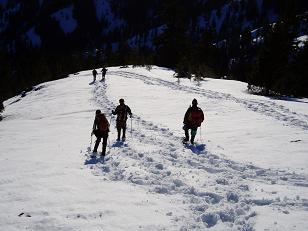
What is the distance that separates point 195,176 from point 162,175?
42.4 inches

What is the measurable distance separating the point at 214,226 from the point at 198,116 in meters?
8.33

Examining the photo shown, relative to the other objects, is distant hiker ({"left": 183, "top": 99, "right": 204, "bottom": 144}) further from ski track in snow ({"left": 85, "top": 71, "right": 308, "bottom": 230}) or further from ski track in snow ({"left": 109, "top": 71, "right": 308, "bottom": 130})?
ski track in snow ({"left": 109, "top": 71, "right": 308, "bottom": 130})

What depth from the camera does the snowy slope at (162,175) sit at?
8.83m

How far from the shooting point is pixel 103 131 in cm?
1490

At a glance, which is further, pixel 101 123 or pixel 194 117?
pixel 194 117

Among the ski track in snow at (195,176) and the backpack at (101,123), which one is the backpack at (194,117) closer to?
the ski track in snow at (195,176)

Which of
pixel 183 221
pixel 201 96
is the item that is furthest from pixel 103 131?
pixel 201 96

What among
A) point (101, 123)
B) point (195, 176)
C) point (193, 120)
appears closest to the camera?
point (195, 176)

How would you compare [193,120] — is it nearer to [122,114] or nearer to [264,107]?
[122,114]

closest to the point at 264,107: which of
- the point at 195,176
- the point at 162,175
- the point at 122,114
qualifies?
the point at 122,114

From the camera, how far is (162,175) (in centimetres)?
1198

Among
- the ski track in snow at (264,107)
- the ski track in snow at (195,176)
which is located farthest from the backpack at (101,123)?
the ski track in snow at (264,107)

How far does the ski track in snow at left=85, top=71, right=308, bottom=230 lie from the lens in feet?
29.9

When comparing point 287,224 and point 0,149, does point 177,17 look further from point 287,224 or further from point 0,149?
point 287,224
